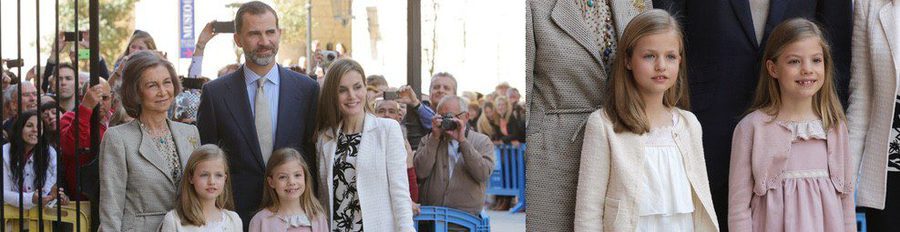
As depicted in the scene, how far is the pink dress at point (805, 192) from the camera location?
4770 millimetres

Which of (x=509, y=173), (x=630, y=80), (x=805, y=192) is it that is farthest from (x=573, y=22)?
(x=509, y=173)

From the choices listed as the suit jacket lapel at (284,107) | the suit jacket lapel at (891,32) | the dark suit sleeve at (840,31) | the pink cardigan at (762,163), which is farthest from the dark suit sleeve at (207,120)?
the suit jacket lapel at (891,32)

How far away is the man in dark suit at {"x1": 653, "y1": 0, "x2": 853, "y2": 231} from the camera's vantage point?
4.95 m

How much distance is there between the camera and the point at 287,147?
4.84m

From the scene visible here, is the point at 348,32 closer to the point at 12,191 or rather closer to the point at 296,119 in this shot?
the point at 12,191

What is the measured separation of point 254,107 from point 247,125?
97 millimetres

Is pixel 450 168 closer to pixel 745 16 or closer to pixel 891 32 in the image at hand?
pixel 745 16

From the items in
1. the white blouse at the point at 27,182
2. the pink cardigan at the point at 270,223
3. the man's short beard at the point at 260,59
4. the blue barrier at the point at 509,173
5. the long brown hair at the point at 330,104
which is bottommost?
the blue barrier at the point at 509,173

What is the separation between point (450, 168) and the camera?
22.8 ft

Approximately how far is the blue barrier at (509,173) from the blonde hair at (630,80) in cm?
911

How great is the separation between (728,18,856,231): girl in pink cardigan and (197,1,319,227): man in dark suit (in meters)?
1.71

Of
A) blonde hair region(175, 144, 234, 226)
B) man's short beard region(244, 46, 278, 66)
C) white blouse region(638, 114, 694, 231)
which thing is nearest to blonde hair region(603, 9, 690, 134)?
white blouse region(638, 114, 694, 231)

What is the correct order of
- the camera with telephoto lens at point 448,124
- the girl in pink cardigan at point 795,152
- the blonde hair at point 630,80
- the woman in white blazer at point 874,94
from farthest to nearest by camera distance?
the camera with telephoto lens at point 448,124 → the woman in white blazer at point 874,94 → the girl in pink cardigan at point 795,152 → the blonde hair at point 630,80

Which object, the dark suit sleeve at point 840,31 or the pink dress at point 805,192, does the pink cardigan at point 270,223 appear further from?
the dark suit sleeve at point 840,31
